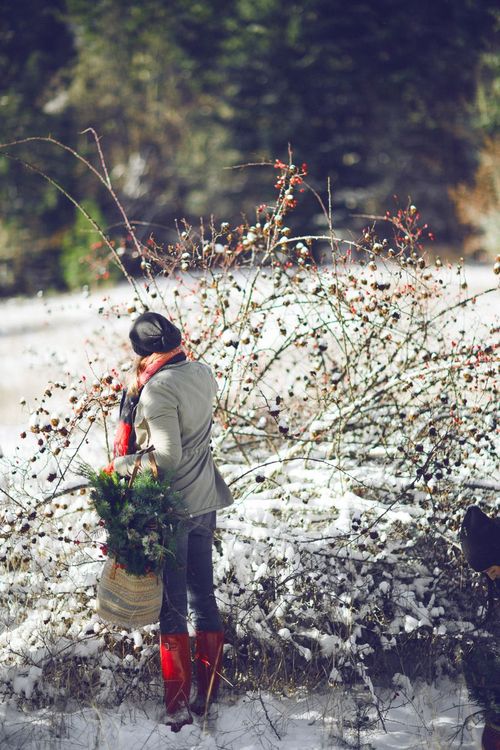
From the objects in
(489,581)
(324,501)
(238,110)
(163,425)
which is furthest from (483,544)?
(238,110)

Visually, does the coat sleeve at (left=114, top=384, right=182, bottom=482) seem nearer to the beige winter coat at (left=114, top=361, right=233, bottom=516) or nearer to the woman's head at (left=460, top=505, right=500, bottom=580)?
the beige winter coat at (left=114, top=361, right=233, bottom=516)

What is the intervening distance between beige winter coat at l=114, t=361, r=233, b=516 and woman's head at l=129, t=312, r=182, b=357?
0.09 m

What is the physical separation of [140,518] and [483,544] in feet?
4.35

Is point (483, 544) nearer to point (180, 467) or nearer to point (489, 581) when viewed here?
point (489, 581)

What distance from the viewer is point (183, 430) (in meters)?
3.15

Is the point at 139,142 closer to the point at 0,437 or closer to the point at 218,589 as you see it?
the point at 0,437

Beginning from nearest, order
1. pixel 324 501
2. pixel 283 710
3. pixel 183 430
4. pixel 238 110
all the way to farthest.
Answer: pixel 183 430
pixel 283 710
pixel 324 501
pixel 238 110

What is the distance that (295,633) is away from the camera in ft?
12.0

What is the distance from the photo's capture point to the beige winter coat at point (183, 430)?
3035 mm

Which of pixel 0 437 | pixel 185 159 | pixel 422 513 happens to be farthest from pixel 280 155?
pixel 422 513

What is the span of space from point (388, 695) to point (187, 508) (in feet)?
4.27

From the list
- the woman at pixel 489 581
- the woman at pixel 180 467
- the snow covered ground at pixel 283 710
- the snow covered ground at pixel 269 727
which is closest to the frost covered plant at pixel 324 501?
the snow covered ground at pixel 283 710

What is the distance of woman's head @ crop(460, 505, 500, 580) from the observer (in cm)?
306

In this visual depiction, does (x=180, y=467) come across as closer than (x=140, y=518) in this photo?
No
